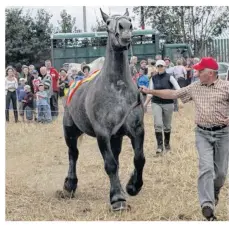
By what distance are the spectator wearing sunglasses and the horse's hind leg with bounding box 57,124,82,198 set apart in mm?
2374

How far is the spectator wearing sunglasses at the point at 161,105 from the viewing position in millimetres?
9836

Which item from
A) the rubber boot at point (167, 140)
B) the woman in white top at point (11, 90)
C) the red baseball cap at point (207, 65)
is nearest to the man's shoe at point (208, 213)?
the red baseball cap at point (207, 65)

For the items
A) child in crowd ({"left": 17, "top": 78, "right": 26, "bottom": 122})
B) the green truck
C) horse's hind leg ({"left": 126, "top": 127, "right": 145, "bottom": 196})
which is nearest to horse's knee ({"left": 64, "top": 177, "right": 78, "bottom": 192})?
horse's hind leg ({"left": 126, "top": 127, "right": 145, "bottom": 196})

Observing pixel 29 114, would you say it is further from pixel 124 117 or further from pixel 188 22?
pixel 124 117

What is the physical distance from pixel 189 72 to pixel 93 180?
7484 mm

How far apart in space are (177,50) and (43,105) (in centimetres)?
447

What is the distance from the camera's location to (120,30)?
5.96 metres

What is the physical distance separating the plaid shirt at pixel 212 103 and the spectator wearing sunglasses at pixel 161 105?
3.73 m

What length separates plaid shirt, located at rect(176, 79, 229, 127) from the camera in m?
5.80

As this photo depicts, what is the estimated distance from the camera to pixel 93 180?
8.10 m

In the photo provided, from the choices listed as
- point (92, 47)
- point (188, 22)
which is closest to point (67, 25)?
point (92, 47)

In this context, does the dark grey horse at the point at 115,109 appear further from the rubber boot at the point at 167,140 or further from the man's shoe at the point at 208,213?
the rubber boot at the point at 167,140

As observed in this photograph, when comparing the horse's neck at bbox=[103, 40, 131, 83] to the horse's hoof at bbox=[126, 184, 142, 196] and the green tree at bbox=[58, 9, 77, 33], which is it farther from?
the green tree at bbox=[58, 9, 77, 33]
